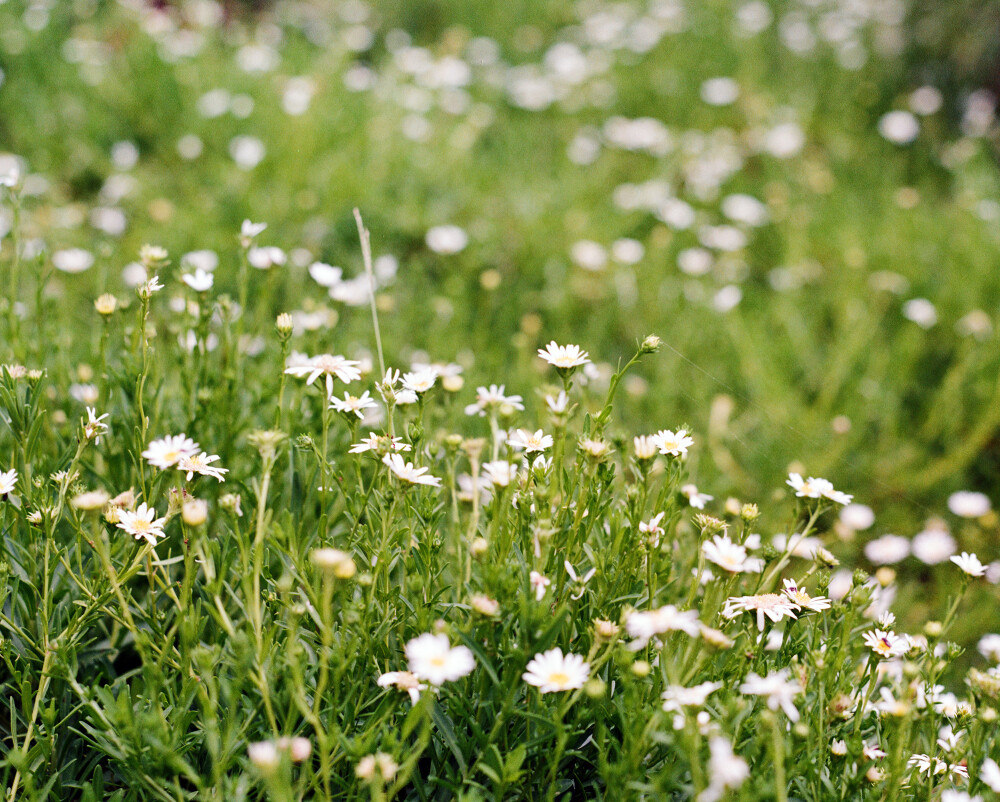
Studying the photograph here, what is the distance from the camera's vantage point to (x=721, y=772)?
0.91 m

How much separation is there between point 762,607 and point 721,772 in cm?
46

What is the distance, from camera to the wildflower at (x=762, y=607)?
1.33 m

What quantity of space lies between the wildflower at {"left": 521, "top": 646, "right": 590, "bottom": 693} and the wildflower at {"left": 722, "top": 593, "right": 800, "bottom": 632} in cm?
30

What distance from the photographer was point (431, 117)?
4602 millimetres

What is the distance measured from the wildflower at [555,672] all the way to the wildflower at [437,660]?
106mm

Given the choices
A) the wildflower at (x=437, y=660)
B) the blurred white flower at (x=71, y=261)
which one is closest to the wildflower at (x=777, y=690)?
the wildflower at (x=437, y=660)

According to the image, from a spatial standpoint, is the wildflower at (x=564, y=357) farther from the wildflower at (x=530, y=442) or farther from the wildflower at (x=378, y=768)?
the wildflower at (x=378, y=768)

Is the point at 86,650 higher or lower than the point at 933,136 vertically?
higher

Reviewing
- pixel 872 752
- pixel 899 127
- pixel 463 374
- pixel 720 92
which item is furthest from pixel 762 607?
pixel 899 127

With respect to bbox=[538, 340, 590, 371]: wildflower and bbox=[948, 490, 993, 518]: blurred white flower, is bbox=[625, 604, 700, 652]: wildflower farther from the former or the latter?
bbox=[948, 490, 993, 518]: blurred white flower

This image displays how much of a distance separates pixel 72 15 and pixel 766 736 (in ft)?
18.8

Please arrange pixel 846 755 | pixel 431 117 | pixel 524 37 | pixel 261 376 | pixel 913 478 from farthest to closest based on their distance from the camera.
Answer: pixel 524 37
pixel 431 117
pixel 913 478
pixel 261 376
pixel 846 755

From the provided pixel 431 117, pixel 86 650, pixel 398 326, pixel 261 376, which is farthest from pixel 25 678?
pixel 431 117

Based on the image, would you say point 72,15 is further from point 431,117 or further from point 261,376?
point 261,376
